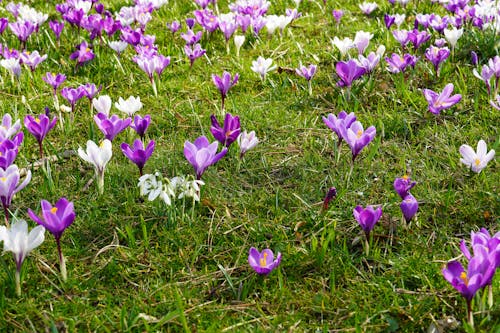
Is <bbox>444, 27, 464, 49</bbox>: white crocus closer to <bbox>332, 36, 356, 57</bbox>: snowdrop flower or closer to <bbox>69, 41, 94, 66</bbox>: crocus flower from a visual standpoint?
<bbox>332, 36, 356, 57</bbox>: snowdrop flower

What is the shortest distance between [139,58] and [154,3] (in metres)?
1.47

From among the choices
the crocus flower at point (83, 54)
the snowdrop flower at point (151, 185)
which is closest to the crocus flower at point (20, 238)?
the snowdrop flower at point (151, 185)

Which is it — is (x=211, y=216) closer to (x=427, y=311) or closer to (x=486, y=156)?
(x=427, y=311)

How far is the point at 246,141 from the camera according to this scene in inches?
116

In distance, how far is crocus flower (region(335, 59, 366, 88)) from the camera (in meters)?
3.52

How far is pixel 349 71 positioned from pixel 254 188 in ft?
3.27

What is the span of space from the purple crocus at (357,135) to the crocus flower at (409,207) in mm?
359

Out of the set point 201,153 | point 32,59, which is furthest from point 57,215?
point 32,59

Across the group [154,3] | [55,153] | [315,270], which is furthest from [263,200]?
[154,3]

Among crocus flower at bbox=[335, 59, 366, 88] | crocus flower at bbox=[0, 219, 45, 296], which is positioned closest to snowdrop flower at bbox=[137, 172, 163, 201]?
crocus flower at bbox=[0, 219, 45, 296]

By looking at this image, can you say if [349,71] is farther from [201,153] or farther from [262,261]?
[262,261]

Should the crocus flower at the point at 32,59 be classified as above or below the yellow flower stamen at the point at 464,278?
below

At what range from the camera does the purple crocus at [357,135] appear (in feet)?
9.02

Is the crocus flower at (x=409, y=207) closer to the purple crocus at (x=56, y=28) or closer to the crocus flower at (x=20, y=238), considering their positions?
the crocus flower at (x=20, y=238)
